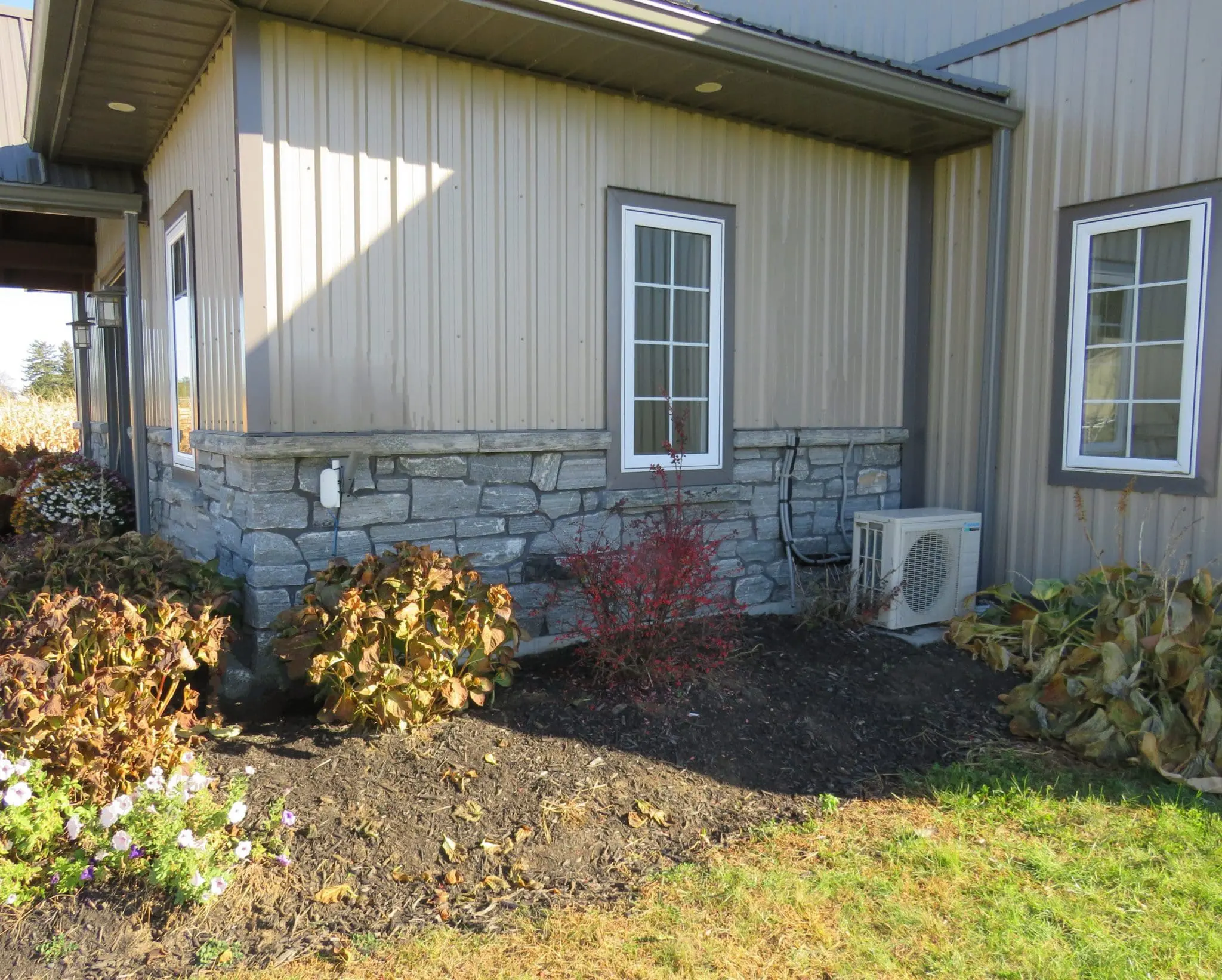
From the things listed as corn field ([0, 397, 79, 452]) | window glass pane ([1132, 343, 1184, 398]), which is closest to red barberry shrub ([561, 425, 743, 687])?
window glass pane ([1132, 343, 1184, 398])

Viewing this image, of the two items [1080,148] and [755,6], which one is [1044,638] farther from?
[755,6]

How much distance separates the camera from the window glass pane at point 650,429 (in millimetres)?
5227

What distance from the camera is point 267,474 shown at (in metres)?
4.12

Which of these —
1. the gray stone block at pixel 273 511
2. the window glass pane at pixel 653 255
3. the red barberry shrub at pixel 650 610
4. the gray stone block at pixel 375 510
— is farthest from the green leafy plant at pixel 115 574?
the window glass pane at pixel 653 255

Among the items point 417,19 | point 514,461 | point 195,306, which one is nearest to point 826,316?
point 514,461

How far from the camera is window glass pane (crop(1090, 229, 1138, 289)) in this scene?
16.8ft

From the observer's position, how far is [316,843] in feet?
9.88

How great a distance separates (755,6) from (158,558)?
6.01m

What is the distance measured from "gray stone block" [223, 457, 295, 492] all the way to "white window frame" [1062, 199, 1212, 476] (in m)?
4.30

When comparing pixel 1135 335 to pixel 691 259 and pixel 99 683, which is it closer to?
pixel 691 259

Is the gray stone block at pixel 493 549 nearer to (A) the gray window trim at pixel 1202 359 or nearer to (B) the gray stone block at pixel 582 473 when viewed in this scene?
(B) the gray stone block at pixel 582 473

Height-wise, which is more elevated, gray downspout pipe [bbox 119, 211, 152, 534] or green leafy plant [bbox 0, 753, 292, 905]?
gray downspout pipe [bbox 119, 211, 152, 534]

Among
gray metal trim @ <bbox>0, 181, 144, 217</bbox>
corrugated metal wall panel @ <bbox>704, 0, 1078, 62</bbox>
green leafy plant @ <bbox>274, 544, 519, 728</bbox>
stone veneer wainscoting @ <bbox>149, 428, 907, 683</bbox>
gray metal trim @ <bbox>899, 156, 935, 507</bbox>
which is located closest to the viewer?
green leafy plant @ <bbox>274, 544, 519, 728</bbox>

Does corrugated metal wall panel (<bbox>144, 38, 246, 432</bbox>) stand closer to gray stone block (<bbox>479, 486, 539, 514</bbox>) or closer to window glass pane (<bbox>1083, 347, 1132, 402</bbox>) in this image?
gray stone block (<bbox>479, 486, 539, 514</bbox>)
